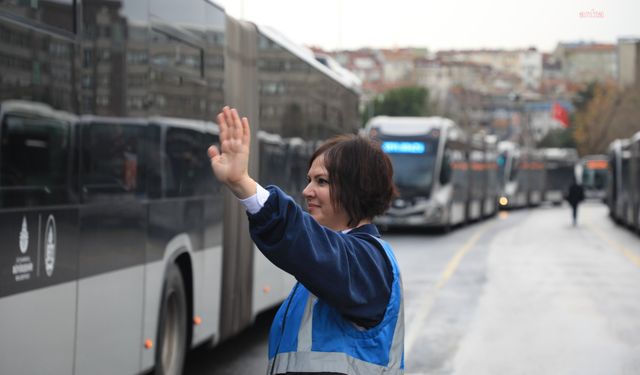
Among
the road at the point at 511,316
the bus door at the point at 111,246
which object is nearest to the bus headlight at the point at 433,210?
the road at the point at 511,316

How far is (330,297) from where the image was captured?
354cm

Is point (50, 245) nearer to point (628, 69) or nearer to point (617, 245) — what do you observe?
point (617, 245)

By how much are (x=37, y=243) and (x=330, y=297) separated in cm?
282

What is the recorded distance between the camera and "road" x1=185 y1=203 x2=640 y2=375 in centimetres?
1177

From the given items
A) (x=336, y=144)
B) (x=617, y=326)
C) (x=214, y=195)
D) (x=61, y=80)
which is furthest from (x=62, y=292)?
(x=617, y=326)

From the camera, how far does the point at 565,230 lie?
43.4m

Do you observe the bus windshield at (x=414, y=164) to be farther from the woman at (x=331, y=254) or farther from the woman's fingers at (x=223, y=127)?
the woman's fingers at (x=223, y=127)

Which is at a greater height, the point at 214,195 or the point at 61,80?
the point at 61,80

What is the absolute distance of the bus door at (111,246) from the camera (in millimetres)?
6812

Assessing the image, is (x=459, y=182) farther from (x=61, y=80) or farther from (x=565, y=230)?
(x=61, y=80)

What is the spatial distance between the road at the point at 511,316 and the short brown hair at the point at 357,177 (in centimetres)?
732

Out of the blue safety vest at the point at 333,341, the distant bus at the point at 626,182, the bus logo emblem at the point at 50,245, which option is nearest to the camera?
the blue safety vest at the point at 333,341

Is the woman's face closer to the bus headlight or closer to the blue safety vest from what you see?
the blue safety vest

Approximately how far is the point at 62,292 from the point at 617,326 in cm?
944
